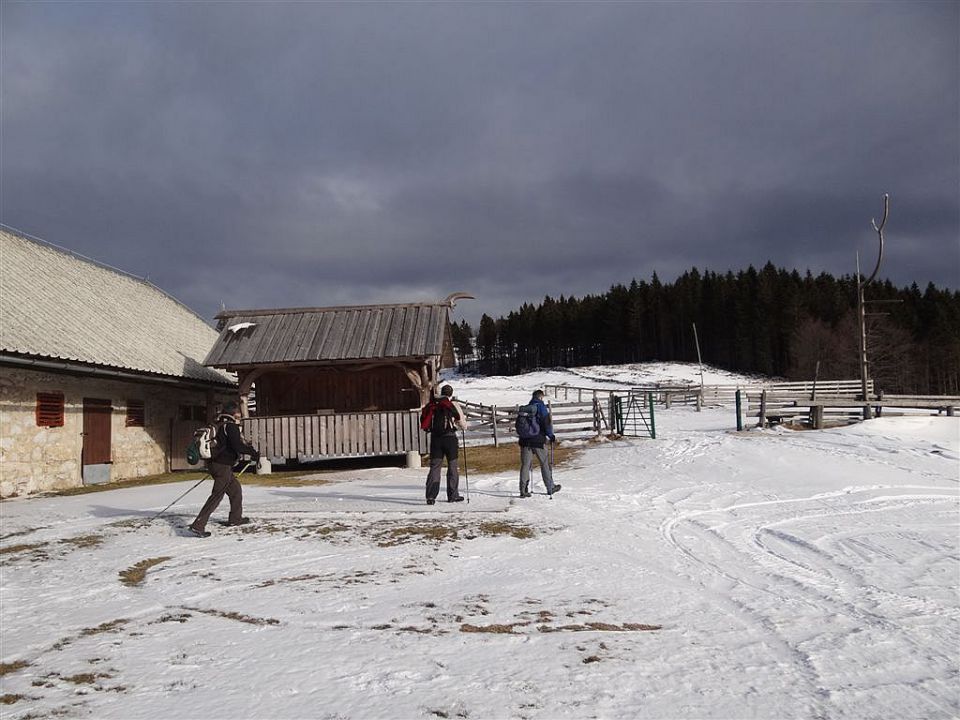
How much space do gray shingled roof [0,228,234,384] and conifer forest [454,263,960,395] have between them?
38475 millimetres

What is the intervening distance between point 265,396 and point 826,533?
16626mm

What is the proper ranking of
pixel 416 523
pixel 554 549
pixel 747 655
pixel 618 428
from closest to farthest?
1. pixel 747 655
2. pixel 554 549
3. pixel 416 523
4. pixel 618 428

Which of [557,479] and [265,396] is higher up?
[265,396]

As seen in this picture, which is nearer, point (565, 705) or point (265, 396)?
point (565, 705)

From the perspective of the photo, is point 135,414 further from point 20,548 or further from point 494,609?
point 494,609

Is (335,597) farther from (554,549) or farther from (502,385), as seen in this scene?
(502,385)

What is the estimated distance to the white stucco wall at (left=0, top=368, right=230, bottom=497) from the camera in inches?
530

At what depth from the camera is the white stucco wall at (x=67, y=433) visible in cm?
1345

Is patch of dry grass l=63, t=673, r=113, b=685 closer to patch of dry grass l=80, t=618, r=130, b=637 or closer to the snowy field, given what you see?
the snowy field

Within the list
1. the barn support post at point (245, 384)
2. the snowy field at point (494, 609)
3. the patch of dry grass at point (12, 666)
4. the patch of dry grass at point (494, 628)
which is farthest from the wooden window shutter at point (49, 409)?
the patch of dry grass at point (494, 628)

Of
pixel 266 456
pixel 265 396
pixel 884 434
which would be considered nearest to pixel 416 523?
pixel 266 456

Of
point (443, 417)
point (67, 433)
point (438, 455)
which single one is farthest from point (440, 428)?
point (67, 433)

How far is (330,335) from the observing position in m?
18.8

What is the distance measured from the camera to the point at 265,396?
65.9ft
